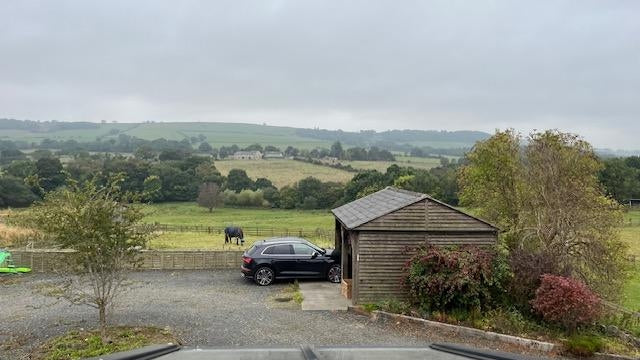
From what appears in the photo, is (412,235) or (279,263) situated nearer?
(412,235)

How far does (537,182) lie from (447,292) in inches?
273

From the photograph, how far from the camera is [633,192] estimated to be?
212ft

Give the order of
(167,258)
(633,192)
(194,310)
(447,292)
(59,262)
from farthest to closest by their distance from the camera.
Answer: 1. (633,192)
2. (167,258)
3. (194,310)
4. (447,292)
5. (59,262)

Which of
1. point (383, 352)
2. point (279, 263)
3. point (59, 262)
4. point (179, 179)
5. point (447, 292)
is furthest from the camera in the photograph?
point (179, 179)

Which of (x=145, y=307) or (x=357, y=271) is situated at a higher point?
(x=357, y=271)

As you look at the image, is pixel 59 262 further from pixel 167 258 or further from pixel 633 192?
pixel 633 192

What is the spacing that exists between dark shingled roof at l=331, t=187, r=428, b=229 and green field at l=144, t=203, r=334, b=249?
14.7 metres

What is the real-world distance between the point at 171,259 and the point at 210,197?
43429 mm

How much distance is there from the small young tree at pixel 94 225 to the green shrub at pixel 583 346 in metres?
9.59

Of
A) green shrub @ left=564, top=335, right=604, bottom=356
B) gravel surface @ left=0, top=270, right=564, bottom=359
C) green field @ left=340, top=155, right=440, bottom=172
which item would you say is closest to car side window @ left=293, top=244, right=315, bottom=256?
gravel surface @ left=0, top=270, right=564, bottom=359

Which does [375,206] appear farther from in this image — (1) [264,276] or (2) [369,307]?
(1) [264,276]

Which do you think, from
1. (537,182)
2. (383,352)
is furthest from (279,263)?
(383,352)

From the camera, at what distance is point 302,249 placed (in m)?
18.6

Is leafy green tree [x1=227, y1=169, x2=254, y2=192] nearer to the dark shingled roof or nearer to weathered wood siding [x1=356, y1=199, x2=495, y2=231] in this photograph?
the dark shingled roof
